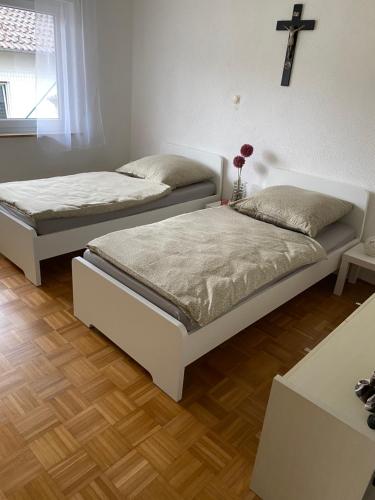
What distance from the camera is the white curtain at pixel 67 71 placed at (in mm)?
3092

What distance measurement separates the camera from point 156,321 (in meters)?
1.61

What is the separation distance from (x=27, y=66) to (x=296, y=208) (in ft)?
8.44

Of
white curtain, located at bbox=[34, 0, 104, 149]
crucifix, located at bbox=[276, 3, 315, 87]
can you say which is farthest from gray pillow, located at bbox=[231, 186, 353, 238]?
white curtain, located at bbox=[34, 0, 104, 149]

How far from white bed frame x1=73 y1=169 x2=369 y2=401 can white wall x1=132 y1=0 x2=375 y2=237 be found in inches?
38.2

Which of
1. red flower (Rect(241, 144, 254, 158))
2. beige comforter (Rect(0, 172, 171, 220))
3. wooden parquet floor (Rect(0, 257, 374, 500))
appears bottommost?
wooden parquet floor (Rect(0, 257, 374, 500))

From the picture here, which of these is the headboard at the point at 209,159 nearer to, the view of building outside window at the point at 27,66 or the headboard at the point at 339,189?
the headboard at the point at 339,189

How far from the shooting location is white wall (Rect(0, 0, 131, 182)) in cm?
331

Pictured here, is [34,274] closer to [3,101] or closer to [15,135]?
[15,135]

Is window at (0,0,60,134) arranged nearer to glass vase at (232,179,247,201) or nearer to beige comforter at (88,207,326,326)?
glass vase at (232,179,247,201)

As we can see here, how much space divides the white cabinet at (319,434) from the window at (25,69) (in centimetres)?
305

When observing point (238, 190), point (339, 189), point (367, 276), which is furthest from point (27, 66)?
point (367, 276)

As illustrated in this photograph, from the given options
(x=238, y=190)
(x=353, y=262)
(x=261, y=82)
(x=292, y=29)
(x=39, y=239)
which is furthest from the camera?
(x=238, y=190)

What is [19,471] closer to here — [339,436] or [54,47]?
[339,436]

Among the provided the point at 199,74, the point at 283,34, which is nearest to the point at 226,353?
the point at 283,34
